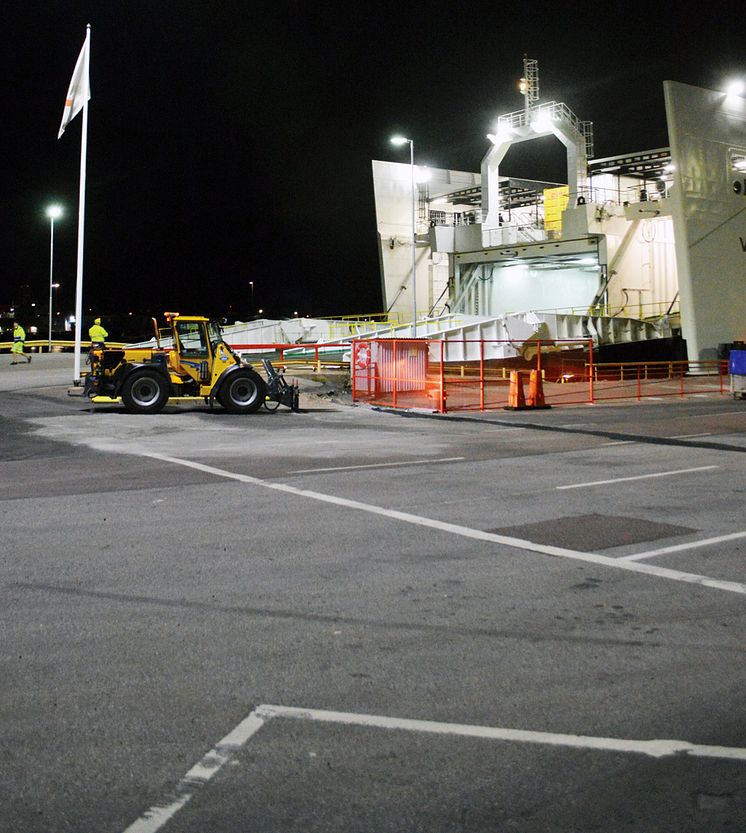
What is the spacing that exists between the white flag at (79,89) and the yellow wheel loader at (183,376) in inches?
339

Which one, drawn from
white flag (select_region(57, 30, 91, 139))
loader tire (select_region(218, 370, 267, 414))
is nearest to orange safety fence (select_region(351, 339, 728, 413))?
loader tire (select_region(218, 370, 267, 414))

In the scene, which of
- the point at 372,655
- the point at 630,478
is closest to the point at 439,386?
the point at 630,478

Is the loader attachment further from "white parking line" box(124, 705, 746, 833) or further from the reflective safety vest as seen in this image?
"white parking line" box(124, 705, 746, 833)

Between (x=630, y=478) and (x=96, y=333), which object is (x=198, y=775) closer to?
(x=630, y=478)

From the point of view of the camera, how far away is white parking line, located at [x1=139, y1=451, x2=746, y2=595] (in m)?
6.69

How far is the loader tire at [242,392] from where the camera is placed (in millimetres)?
20844

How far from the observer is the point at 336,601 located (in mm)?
6035

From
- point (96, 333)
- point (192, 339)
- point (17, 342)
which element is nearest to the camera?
point (192, 339)

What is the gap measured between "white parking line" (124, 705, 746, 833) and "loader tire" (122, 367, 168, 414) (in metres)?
17.0

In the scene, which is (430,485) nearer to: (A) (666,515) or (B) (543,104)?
(A) (666,515)

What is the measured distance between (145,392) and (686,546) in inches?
599

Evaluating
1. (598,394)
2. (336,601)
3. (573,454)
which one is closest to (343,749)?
(336,601)

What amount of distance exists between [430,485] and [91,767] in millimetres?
7834

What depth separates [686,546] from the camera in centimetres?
781
